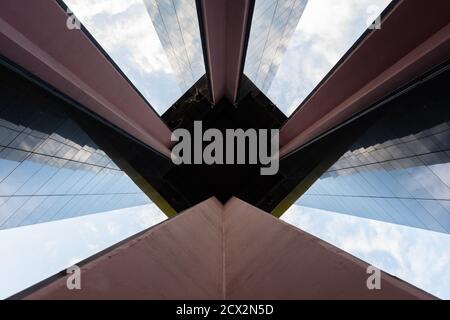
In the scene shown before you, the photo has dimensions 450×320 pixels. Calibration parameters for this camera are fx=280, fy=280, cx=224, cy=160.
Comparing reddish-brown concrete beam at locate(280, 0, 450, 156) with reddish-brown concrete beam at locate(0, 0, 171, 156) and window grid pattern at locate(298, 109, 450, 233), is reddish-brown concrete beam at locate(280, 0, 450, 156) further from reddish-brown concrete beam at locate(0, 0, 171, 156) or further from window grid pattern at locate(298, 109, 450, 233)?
reddish-brown concrete beam at locate(0, 0, 171, 156)

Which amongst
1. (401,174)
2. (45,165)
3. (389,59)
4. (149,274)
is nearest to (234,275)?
(149,274)

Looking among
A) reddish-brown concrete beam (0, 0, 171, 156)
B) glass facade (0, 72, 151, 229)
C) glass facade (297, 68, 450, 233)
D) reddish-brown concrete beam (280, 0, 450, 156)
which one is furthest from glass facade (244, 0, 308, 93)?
glass facade (0, 72, 151, 229)

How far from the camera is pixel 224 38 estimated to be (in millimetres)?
15055

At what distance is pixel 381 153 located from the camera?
13.2m

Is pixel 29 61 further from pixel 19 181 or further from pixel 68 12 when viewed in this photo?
pixel 19 181

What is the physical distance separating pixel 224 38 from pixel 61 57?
29.8ft

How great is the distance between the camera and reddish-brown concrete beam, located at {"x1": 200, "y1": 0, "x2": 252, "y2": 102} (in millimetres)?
11773

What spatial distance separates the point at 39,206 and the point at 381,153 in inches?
697

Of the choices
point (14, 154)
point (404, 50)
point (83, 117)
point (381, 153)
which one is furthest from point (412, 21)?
point (14, 154)

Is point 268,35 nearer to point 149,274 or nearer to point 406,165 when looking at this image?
point 406,165

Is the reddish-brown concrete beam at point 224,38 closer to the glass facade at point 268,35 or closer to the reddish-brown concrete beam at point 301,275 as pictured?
the glass facade at point 268,35

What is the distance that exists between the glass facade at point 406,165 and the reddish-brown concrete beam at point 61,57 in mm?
10159

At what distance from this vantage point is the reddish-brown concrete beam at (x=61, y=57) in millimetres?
6094
